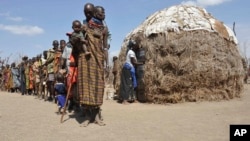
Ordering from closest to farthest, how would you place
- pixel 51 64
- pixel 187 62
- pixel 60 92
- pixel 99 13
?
pixel 99 13 < pixel 60 92 < pixel 187 62 < pixel 51 64

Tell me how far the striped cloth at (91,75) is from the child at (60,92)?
147 centimetres

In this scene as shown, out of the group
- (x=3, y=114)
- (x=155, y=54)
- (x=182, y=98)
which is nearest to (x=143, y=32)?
(x=155, y=54)

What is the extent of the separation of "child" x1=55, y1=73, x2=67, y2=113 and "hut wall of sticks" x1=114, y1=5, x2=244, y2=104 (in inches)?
101

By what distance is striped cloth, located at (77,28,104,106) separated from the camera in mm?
5523

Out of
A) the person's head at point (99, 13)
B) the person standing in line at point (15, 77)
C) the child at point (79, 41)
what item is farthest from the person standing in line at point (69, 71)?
the person standing in line at point (15, 77)

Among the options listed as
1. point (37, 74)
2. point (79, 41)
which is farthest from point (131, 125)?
point (37, 74)

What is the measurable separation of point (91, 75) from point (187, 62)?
3.85 meters

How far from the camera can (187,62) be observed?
8.77 meters

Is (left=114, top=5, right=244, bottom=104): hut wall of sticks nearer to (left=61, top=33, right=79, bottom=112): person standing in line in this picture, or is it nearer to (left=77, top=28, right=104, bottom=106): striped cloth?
(left=61, top=33, right=79, bottom=112): person standing in line

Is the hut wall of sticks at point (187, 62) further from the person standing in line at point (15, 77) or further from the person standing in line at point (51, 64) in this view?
the person standing in line at point (15, 77)

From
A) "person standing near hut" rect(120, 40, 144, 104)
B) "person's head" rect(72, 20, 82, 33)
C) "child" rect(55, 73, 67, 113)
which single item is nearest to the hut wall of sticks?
"person standing near hut" rect(120, 40, 144, 104)

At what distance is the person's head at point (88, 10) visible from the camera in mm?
5796

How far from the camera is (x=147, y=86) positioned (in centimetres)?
910

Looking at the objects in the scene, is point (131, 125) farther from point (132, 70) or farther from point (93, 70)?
point (132, 70)
